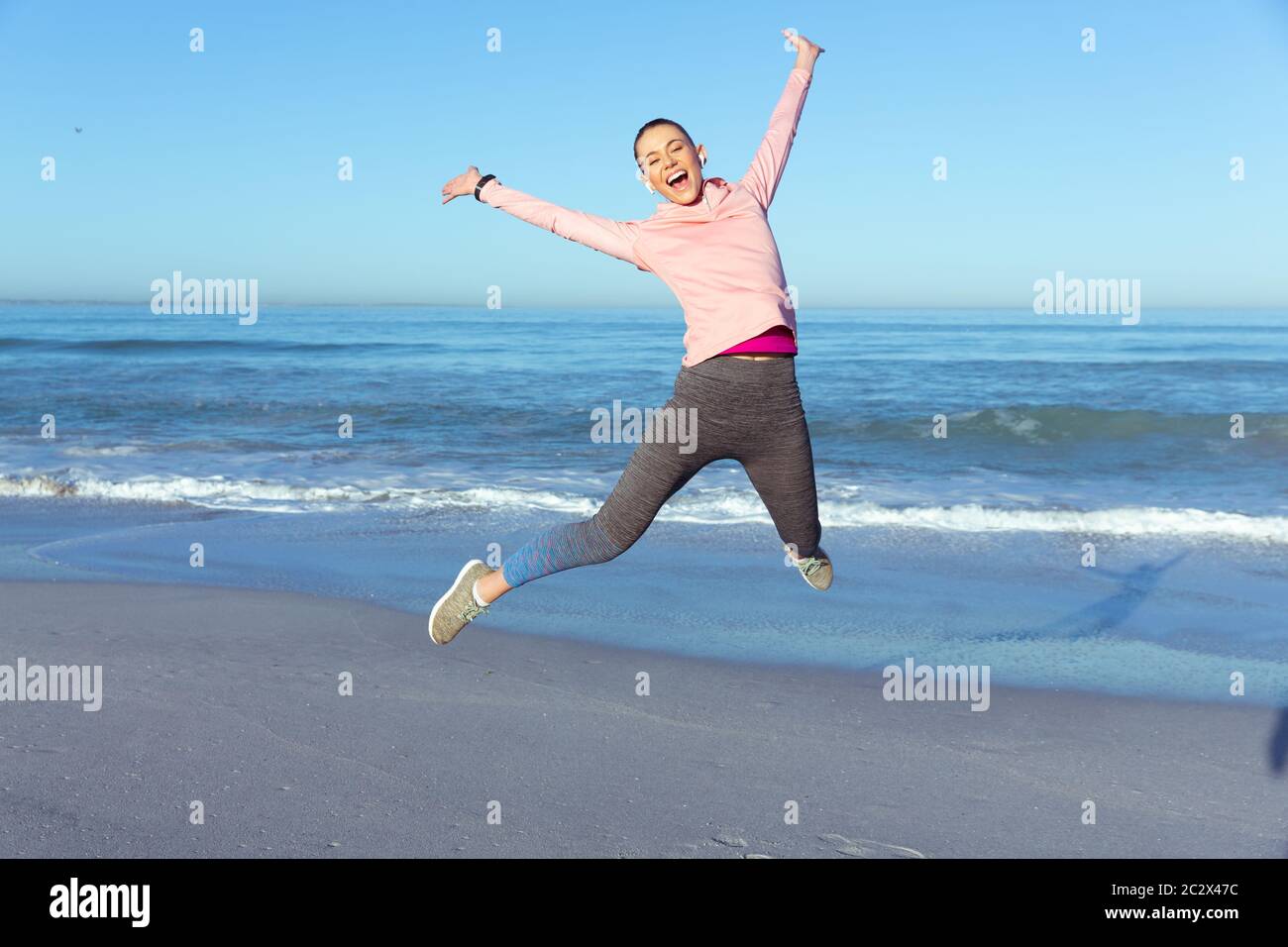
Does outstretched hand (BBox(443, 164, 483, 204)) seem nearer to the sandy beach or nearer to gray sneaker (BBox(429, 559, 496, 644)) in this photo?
gray sneaker (BBox(429, 559, 496, 644))

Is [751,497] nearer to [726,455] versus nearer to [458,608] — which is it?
[458,608]

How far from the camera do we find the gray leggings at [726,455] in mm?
3766

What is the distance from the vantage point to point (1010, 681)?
5.59 m

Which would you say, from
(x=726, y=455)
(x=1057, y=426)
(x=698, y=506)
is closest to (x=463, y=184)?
(x=726, y=455)

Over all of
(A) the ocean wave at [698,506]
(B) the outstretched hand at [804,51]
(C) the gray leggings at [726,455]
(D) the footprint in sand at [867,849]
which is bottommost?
(D) the footprint in sand at [867,849]

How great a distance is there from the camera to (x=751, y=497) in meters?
10.6

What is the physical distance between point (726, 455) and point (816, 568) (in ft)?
2.51

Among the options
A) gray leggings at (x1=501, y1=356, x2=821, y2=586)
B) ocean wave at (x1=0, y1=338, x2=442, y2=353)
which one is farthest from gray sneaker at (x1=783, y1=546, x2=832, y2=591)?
ocean wave at (x1=0, y1=338, x2=442, y2=353)

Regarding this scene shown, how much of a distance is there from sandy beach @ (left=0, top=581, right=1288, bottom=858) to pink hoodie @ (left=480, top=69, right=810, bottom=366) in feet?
5.57

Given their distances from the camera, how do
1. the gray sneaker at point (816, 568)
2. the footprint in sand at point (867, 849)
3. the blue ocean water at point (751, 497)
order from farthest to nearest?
the blue ocean water at point (751, 497), the gray sneaker at point (816, 568), the footprint in sand at point (867, 849)

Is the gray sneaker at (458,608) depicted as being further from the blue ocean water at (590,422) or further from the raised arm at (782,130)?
the blue ocean water at (590,422)

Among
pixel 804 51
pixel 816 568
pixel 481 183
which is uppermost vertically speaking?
pixel 804 51

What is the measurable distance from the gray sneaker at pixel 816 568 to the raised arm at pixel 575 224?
4.27 feet

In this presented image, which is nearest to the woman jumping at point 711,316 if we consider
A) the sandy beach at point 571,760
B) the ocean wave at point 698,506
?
the sandy beach at point 571,760
